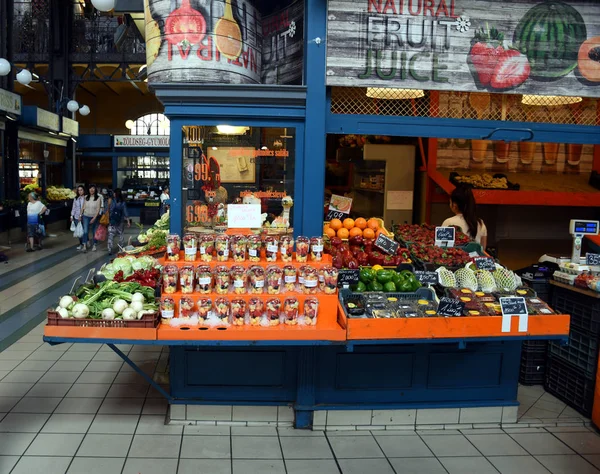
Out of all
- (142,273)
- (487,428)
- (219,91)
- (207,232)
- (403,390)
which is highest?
(219,91)

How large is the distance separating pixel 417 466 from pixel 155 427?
208 cm

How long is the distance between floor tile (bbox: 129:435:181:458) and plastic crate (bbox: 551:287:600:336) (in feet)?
10.7

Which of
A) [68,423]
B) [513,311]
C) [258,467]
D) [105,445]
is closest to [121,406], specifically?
[68,423]

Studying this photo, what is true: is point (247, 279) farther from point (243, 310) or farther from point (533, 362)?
point (533, 362)

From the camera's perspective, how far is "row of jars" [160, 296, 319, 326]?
373 centimetres

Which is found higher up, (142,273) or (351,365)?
(142,273)

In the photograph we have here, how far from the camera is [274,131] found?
172 inches

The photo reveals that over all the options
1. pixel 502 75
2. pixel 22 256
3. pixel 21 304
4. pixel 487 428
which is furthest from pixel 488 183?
pixel 22 256

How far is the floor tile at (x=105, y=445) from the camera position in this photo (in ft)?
12.6

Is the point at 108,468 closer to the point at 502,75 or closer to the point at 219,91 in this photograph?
the point at 219,91

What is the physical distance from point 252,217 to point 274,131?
743mm

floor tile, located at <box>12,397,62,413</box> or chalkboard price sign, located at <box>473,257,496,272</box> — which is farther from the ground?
chalkboard price sign, located at <box>473,257,496,272</box>

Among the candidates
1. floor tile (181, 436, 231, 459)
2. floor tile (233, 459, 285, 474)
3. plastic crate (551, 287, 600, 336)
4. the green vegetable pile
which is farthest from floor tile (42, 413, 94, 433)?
plastic crate (551, 287, 600, 336)

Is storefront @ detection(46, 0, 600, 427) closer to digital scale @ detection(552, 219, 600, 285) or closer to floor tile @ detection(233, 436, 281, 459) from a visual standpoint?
floor tile @ detection(233, 436, 281, 459)
